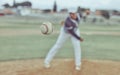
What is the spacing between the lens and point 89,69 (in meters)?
9.48

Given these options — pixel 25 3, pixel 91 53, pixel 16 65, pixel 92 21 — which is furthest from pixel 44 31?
pixel 25 3

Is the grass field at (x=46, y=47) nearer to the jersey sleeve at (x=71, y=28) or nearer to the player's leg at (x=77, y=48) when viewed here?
the player's leg at (x=77, y=48)

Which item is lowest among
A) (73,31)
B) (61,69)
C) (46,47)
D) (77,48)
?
(46,47)

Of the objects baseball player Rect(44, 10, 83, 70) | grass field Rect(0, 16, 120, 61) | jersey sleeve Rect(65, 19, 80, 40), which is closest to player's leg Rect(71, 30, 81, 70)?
baseball player Rect(44, 10, 83, 70)

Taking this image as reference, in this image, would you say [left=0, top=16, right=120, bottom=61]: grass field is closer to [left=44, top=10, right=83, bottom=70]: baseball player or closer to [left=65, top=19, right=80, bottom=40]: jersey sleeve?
[left=44, top=10, right=83, bottom=70]: baseball player

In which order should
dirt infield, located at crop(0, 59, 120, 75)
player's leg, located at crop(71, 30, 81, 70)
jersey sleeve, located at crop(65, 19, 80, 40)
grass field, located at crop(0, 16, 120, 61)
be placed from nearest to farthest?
1. jersey sleeve, located at crop(65, 19, 80, 40)
2. player's leg, located at crop(71, 30, 81, 70)
3. dirt infield, located at crop(0, 59, 120, 75)
4. grass field, located at crop(0, 16, 120, 61)

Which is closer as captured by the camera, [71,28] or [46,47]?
[71,28]

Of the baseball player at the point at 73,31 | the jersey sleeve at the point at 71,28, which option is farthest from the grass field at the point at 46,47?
the jersey sleeve at the point at 71,28

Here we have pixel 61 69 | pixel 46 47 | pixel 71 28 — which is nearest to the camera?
pixel 71 28

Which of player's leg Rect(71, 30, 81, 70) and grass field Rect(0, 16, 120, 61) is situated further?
grass field Rect(0, 16, 120, 61)

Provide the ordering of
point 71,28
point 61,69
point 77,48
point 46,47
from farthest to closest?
point 46,47
point 61,69
point 77,48
point 71,28

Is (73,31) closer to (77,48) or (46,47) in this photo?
(77,48)

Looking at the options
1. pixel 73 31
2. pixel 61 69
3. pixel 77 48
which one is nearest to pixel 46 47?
pixel 61 69

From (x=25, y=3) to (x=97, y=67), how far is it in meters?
71.4
